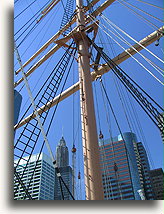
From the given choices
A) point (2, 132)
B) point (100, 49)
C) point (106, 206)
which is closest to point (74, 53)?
point (100, 49)

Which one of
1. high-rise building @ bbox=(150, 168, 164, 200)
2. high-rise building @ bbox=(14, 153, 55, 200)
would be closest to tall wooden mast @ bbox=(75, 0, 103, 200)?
high-rise building @ bbox=(14, 153, 55, 200)

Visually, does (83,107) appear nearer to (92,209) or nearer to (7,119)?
(7,119)

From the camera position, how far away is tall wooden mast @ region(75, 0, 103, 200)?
10.7ft

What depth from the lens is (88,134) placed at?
3840 millimetres

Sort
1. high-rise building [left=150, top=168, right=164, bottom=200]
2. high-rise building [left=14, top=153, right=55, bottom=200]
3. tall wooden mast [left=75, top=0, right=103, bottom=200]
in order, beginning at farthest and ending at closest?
high-rise building [left=150, top=168, right=164, bottom=200]
high-rise building [left=14, top=153, right=55, bottom=200]
tall wooden mast [left=75, top=0, right=103, bottom=200]

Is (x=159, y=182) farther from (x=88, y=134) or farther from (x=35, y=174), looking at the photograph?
(x=35, y=174)

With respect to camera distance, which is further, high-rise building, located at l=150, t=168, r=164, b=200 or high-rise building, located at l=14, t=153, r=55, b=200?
high-rise building, located at l=150, t=168, r=164, b=200

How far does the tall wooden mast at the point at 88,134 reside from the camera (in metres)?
3.25

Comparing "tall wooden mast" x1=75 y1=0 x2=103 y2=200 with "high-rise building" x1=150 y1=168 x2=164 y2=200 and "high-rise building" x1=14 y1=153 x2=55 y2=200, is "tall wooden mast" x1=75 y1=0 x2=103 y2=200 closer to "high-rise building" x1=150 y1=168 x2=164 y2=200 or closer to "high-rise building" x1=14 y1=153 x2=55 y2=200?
"high-rise building" x1=14 y1=153 x2=55 y2=200

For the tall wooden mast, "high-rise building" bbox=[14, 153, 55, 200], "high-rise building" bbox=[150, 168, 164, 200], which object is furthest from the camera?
"high-rise building" bbox=[150, 168, 164, 200]

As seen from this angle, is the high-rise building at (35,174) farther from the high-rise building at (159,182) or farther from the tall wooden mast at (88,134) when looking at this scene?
the high-rise building at (159,182)

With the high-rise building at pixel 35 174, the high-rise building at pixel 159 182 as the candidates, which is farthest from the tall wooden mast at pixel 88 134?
the high-rise building at pixel 159 182

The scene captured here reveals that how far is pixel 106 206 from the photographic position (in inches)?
79.5

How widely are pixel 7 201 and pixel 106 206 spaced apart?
1.03m
